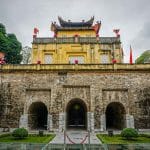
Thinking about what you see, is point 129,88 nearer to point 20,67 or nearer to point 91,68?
point 91,68

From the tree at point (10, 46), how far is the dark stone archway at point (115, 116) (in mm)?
19166

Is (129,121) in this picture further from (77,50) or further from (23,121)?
(77,50)

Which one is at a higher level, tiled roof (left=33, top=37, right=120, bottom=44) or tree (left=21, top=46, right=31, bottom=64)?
tree (left=21, top=46, right=31, bottom=64)

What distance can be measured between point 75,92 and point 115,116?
635 centimetres

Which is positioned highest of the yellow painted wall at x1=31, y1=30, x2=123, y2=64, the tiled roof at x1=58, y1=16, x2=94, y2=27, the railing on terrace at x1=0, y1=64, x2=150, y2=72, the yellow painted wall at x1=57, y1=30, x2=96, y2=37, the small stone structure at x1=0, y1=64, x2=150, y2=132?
the tiled roof at x1=58, y1=16, x2=94, y2=27

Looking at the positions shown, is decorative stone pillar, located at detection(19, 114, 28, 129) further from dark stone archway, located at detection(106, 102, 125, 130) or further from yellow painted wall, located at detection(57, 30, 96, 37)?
yellow painted wall, located at detection(57, 30, 96, 37)

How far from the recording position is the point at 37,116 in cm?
2423

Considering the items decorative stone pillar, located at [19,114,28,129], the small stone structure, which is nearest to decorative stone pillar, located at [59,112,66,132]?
the small stone structure

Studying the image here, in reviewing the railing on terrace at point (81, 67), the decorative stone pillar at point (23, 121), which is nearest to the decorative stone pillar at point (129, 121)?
the railing on terrace at point (81, 67)

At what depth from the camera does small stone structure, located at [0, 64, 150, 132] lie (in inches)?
834

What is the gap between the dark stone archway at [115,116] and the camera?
22.2m

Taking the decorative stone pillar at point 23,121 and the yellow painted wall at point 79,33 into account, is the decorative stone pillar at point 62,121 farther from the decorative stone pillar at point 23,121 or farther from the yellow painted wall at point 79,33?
the yellow painted wall at point 79,33

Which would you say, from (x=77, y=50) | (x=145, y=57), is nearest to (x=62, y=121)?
(x=77, y=50)

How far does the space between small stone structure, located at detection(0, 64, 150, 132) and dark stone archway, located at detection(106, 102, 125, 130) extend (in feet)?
0.37
